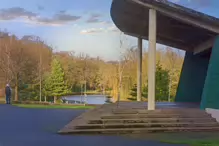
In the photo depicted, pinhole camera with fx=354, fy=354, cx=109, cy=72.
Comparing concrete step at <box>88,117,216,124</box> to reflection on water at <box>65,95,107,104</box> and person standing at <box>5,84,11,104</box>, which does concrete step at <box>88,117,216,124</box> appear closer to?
person standing at <box>5,84,11,104</box>

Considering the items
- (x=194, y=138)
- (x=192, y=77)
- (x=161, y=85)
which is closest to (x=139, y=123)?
(x=194, y=138)

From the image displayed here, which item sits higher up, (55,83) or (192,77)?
(192,77)

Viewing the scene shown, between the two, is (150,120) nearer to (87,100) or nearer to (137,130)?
(137,130)

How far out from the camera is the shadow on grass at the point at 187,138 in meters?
9.08

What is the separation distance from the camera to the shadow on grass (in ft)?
29.8

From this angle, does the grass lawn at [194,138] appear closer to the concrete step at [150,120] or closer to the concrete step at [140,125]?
the concrete step at [140,125]

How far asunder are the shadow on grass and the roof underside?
432 centimetres

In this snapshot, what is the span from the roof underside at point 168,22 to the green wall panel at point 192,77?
854mm

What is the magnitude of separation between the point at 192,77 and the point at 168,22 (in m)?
6.16

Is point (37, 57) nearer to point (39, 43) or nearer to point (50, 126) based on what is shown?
point (39, 43)

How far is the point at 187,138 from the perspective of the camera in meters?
9.90

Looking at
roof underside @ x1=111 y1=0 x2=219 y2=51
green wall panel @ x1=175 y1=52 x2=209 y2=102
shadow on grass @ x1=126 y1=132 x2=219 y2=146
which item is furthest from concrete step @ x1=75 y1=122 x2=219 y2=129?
green wall panel @ x1=175 y1=52 x2=209 y2=102

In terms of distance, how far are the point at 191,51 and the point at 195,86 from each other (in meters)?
2.13

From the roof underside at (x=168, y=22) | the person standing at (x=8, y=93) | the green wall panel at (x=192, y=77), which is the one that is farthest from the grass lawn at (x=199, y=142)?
the person standing at (x=8, y=93)
